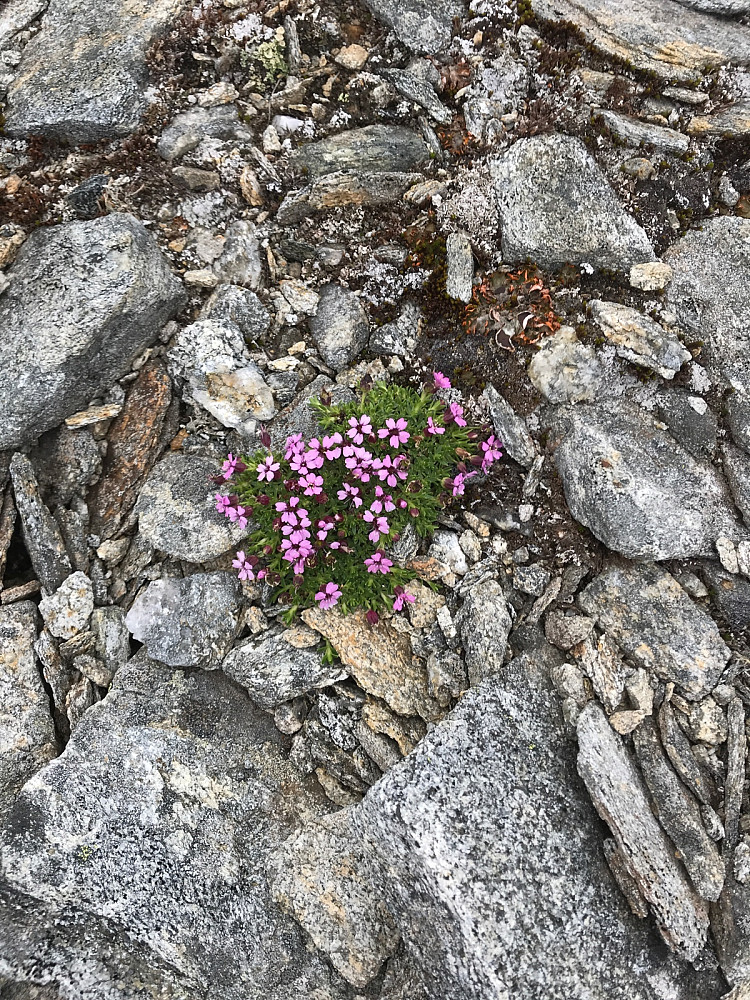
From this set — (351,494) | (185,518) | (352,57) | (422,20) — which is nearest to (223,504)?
(185,518)

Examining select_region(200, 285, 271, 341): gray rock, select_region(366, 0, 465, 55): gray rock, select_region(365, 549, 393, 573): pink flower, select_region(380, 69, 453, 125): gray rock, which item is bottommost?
select_region(365, 549, 393, 573): pink flower

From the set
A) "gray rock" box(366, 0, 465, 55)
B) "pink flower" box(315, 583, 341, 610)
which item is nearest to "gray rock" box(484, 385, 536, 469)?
"pink flower" box(315, 583, 341, 610)

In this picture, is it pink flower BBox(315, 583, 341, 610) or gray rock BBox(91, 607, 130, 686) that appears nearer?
pink flower BBox(315, 583, 341, 610)

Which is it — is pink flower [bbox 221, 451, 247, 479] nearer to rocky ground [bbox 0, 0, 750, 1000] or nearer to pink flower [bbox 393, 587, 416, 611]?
rocky ground [bbox 0, 0, 750, 1000]

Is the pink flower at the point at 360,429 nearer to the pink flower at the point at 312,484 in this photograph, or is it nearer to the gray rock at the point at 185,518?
the pink flower at the point at 312,484

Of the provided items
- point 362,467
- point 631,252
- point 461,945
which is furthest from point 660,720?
point 631,252

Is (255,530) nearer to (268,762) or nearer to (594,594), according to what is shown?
(268,762)

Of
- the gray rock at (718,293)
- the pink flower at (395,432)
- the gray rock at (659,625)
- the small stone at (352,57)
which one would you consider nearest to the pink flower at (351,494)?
the pink flower at (395,432)
